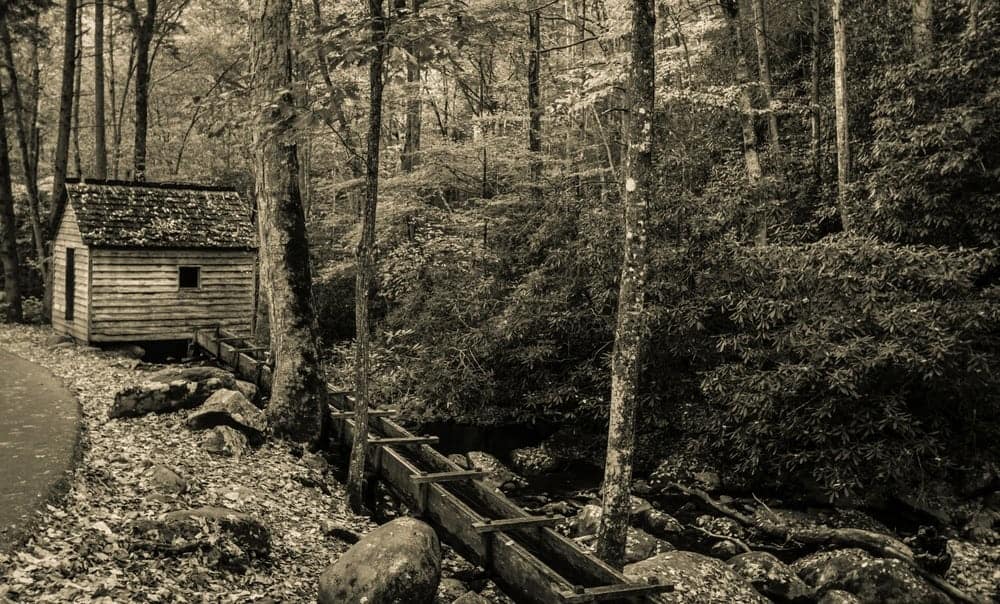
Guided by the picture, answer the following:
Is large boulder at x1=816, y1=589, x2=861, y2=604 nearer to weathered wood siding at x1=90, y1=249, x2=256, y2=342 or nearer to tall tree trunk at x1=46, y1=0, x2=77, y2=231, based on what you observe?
weathered wood siding at x1=90, y1=249, x2=256, y2=342

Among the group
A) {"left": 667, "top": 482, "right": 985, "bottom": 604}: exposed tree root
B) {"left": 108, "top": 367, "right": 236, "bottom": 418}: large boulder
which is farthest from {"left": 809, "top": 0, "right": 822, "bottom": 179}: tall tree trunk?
{"left": 108, "top": 367, "right": 236, "bottom": 418}: large boulder

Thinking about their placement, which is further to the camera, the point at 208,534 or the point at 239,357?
the point at 239,357

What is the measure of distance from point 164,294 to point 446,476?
13231 mm

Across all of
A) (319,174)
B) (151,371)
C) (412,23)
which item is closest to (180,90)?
(319,174)

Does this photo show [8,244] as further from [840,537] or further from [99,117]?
[840,537]

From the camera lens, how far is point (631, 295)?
6941mm

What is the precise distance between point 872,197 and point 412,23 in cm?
918

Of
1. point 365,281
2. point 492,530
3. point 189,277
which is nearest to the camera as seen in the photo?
point 492,530

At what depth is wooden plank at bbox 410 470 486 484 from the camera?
8.77 metres

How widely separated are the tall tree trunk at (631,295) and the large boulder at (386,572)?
6.21ft

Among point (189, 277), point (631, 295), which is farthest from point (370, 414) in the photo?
point (189, 277)

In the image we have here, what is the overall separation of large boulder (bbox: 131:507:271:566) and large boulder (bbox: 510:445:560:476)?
22.0 feet

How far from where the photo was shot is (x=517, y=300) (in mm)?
14797

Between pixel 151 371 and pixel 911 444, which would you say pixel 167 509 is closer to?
pixel 151 371
